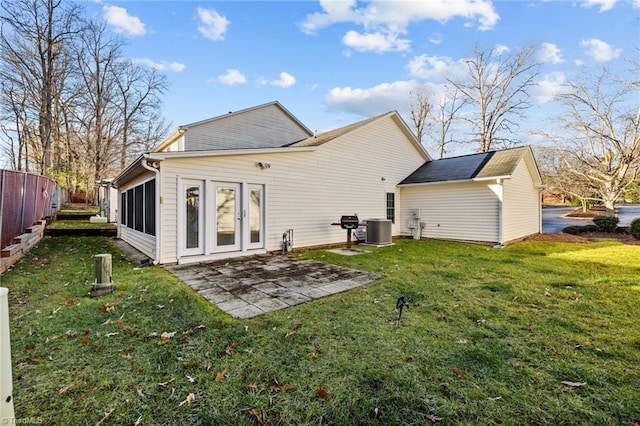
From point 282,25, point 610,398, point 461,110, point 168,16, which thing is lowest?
point 610,398

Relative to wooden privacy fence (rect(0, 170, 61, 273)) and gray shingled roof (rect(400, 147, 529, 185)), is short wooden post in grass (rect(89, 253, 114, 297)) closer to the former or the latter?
wooden privacy fence (rect(0, 170, 61, 273))

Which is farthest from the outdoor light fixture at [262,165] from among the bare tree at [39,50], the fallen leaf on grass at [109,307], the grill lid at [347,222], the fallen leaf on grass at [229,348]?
the bare tree at [39,50]

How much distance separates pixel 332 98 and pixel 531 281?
19432 mm

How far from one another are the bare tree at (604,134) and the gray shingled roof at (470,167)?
22.5 ft

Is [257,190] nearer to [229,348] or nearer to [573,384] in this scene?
[229,348]

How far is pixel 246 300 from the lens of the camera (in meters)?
4.27


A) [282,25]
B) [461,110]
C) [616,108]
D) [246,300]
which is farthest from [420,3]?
[461,110]

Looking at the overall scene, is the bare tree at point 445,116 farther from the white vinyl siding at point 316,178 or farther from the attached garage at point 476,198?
the white vinyl siding at point 316,178

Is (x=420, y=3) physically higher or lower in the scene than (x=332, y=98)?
lower

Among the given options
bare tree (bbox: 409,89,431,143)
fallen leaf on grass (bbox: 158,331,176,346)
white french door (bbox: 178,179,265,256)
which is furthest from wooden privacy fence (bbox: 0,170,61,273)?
bare tree (bbox: 409,89,431,143)

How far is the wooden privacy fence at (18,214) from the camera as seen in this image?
605 cm

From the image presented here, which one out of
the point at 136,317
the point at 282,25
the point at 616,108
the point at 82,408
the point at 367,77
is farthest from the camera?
the point at 367,77

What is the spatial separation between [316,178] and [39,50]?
21.5 meters

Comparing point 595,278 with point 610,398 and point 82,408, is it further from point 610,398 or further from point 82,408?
point 82,408
